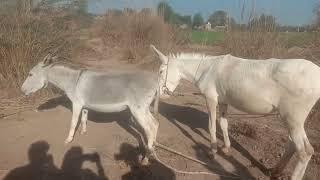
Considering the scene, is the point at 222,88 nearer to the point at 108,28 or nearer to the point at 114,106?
the point at 114,106

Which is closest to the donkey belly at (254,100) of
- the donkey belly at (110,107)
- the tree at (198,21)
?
the donkey belly at (110,107)

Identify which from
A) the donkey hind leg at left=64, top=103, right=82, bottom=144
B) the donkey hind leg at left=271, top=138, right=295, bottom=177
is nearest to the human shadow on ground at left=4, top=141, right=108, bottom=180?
the donkey hind leg at left=64, top=103, right=82, bottom=144

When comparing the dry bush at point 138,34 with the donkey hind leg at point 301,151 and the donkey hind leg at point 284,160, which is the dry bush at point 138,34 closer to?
the donkey hind leg at point 284,160

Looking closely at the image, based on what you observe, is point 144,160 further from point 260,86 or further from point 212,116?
point 260,86

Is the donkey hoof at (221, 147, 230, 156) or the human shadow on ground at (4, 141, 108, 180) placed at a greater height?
the human shadow on ground at (4, 141, 108, 180)

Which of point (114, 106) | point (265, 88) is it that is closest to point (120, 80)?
point (114, 106)

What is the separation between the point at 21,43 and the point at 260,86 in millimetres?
6669

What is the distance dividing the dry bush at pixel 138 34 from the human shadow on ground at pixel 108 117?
263 inches

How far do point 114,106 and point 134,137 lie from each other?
1.05 meters

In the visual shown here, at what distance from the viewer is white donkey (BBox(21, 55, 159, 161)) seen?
7.20 meters

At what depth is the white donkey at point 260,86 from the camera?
5.92 metres

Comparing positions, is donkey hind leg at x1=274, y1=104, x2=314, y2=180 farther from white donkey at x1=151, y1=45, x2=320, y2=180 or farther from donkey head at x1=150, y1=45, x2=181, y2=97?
donkey head at x1=150, y1=45, x2=181, y2=97

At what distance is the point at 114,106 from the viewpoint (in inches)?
290

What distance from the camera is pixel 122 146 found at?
7660 millimetres
